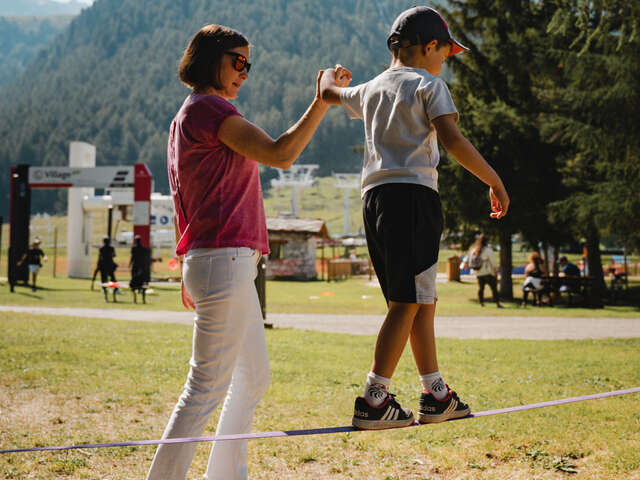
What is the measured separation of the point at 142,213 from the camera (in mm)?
24719

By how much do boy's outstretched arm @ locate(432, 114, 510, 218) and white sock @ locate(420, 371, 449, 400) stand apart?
0.77 m

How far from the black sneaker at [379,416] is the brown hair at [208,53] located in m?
1.51

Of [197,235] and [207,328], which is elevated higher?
[197,235]

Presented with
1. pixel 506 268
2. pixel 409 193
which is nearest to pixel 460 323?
pixel 506 268

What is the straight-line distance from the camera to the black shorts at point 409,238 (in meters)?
2.71

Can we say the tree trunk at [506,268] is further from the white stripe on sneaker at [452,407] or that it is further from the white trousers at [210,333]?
the white trousers at [210,333]

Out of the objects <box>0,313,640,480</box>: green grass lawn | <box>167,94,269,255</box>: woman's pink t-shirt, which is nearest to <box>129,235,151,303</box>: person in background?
<box>0,313,640,480</box>: green grass lawn

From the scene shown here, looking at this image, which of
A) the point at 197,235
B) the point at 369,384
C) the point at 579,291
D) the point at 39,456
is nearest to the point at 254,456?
the point at 39,456

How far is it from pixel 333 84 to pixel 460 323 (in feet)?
38.1

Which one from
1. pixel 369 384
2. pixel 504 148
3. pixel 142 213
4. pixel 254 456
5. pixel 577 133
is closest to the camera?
pixel 369 384

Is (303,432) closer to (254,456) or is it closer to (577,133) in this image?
(254,456)

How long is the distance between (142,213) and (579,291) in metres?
15.8

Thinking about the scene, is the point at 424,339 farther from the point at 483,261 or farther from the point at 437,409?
the point at 483,261

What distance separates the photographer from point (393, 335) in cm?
274
